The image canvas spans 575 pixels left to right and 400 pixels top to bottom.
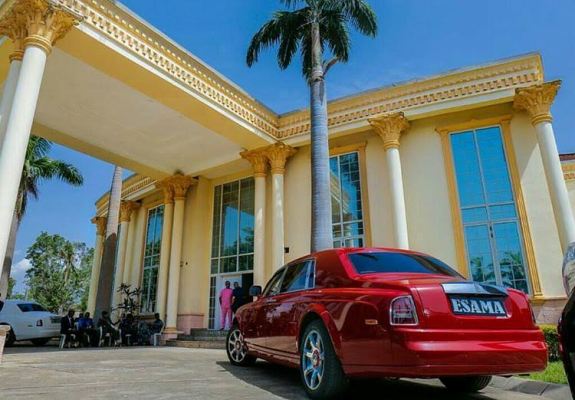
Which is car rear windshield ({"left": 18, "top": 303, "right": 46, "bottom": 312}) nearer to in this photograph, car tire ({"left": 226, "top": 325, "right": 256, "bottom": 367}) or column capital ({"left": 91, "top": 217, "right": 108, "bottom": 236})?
column capital ({"left": 91, "top": 217, "right": 108, "bottom": 236})

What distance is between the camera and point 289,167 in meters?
14.9

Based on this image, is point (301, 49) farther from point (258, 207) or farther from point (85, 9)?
point (85, 9)

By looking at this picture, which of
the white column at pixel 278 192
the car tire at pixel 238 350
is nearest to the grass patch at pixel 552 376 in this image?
the car tire at pixel 238 350

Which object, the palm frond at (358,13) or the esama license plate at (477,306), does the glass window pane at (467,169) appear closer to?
the palm frond at (358,13)

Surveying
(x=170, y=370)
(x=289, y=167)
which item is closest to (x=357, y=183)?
(x=289, y=167)

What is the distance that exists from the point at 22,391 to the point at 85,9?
316 inches

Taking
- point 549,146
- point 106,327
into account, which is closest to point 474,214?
point 549,146

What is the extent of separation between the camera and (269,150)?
1429cm

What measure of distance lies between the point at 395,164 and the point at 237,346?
8.01 meters

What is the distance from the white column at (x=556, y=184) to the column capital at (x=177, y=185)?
1271 centimetres

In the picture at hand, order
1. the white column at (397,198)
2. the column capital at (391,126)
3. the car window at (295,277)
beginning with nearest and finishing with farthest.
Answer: the car window at (295,277) < the white column at (397,198) < the column capital at (391,126)

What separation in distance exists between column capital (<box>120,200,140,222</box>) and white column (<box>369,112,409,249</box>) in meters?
13.7

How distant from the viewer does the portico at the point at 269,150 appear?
9.17 metres

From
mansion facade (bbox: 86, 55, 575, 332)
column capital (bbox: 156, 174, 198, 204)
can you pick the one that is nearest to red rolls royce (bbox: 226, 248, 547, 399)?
mansion facade (bbox: 86, 55, 575, 332)
